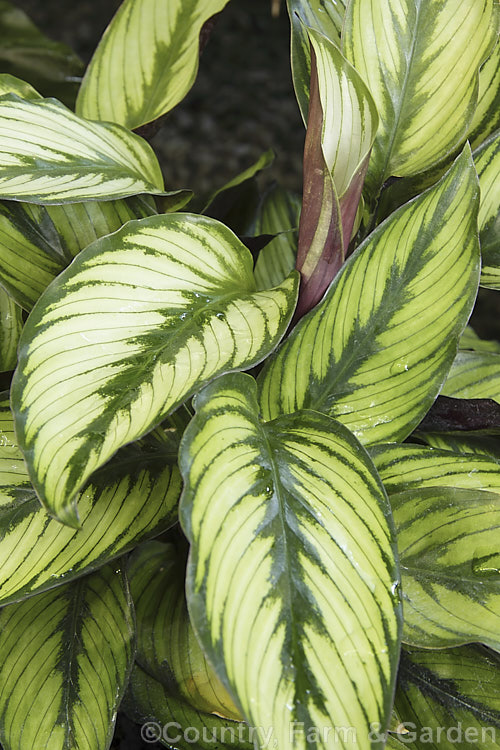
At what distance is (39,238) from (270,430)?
0.33 meters

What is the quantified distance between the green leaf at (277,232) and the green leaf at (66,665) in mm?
542

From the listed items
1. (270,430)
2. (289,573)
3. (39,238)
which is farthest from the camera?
(39,238)

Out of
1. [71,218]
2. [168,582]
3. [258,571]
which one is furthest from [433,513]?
[71,218]

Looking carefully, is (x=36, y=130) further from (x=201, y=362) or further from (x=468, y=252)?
(x=468, y=252)

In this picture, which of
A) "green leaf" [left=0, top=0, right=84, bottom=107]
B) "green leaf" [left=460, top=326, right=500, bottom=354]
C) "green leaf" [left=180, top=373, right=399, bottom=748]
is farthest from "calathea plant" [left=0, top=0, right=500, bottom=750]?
"green leaf" [left=0, top=0, right=84, bottom=107]

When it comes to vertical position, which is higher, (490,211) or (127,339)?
(490,211)

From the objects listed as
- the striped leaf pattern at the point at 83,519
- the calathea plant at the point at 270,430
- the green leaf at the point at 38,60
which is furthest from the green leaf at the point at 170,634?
the green leaf at the point at 38,60

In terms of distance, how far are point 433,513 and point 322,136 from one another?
353 millimetres

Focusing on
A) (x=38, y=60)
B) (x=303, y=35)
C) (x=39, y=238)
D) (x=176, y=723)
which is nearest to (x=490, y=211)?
(x=303, y=35)

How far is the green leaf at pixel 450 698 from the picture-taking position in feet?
2.16

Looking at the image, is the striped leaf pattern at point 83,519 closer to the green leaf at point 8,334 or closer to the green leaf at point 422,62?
the green leaf at point 8,334

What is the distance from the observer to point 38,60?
119 centimetres

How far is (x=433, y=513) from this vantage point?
0.62 meters

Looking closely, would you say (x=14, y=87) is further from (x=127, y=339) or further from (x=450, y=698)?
(x=450, y=698)
